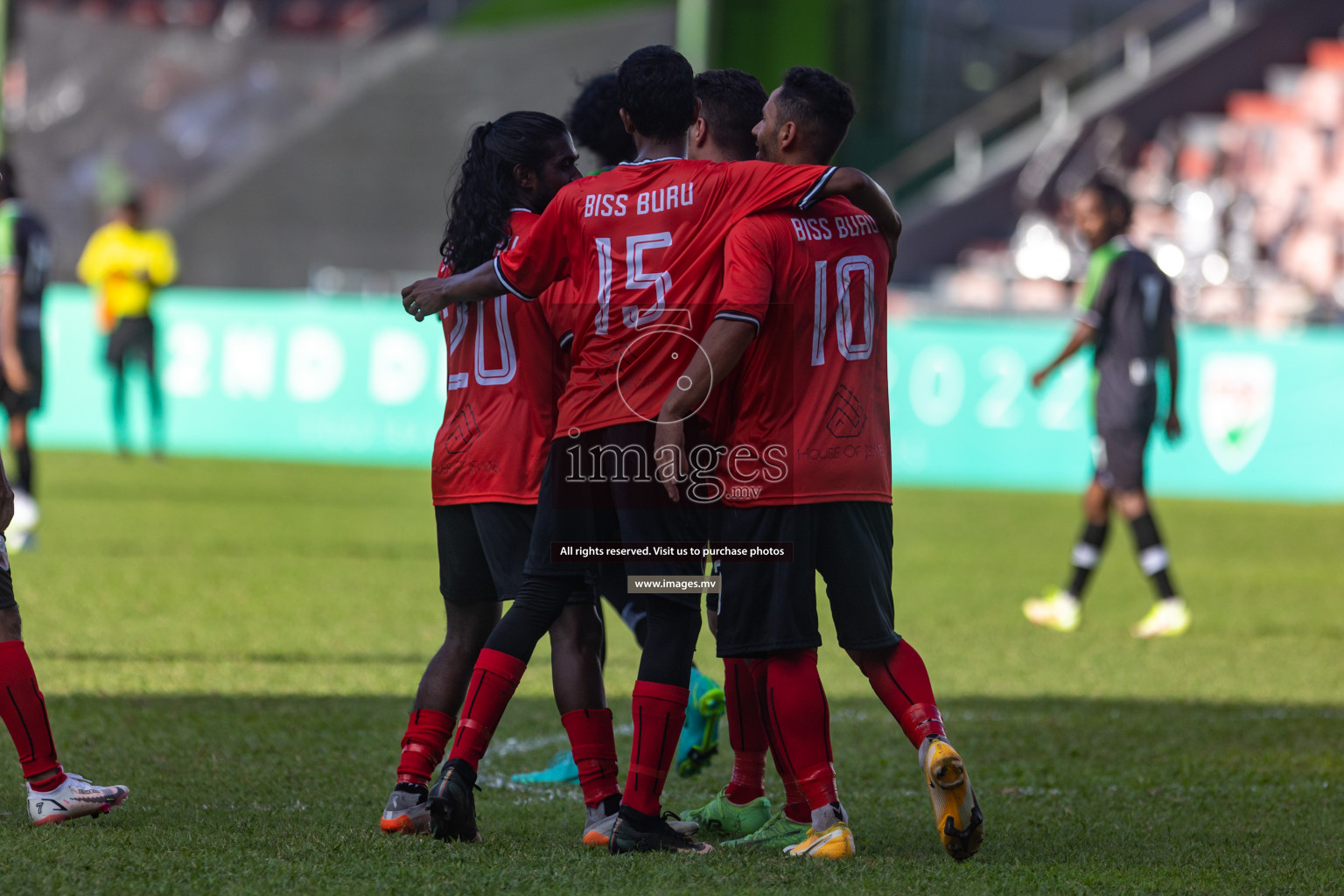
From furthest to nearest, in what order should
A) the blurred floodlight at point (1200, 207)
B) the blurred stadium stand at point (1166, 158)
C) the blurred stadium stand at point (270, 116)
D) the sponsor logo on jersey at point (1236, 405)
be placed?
the blurred stadium stand at point (270, 116)
the blurred stadium stand at point (1166, 158)
the blurred floodlight at point (1200, 207)
the sponsor logo on jersey at point (1236, 405)

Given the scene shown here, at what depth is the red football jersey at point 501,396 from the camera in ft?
13.4

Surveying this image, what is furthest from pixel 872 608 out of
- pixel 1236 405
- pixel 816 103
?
pixel 1236 405

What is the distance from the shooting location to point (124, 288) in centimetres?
1527

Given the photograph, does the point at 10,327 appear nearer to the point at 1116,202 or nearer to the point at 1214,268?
the point at 1116,202

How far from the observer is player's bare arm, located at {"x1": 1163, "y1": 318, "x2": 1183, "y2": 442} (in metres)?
7.97

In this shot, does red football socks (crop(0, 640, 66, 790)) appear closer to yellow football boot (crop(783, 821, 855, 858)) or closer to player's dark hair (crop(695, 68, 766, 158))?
yellow football boot (crop(783, 821, 855, 858))

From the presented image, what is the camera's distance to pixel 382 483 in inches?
559

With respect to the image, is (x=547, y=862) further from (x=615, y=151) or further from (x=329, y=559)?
(x=329, y=559)

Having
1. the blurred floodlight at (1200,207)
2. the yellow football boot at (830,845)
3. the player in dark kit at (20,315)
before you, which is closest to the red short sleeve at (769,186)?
the yellow football boot at (830,845)

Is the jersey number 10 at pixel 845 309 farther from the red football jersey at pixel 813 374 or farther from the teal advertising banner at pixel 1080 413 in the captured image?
the teal advertising banner at pixel 1080 413

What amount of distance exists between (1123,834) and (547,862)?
1.59 m

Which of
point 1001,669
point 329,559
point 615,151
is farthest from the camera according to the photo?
point 329,559

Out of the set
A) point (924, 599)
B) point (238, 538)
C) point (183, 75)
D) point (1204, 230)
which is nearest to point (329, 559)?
point (238, 538)

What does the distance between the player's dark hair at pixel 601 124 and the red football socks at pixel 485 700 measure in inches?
70.1
